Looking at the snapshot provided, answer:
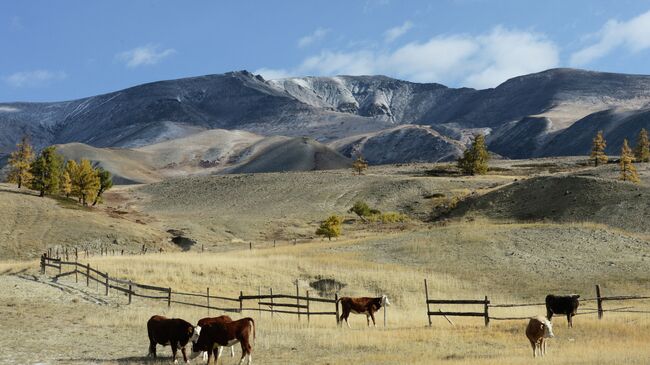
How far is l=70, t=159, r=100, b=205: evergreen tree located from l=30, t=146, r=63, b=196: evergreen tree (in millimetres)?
2583

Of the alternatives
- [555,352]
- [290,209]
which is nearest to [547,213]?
[290,209]

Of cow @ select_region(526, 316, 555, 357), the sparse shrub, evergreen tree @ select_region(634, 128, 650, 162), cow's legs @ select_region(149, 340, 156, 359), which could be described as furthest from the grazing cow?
evergreen tree @ select_region(634, 128, 650, 162)

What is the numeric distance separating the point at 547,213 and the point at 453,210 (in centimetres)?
1753

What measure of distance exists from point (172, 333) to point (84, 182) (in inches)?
3340

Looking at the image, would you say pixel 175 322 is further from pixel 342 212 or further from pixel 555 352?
pixel 342 212

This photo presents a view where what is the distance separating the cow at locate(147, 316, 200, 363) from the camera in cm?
2170

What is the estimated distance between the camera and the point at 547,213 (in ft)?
270

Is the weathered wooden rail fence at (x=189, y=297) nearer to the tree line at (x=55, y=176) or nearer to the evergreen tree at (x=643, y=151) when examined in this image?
the tree line at (x=55, y=176)

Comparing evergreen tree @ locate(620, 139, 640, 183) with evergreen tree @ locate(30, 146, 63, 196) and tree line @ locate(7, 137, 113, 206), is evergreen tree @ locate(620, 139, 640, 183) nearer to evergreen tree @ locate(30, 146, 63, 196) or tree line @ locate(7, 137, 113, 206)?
tree line @ locate(7, 137, 113, 206)

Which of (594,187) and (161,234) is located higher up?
(594,187)

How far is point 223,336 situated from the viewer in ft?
69.3

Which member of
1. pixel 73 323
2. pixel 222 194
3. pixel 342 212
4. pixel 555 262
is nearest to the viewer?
pixel 73 323

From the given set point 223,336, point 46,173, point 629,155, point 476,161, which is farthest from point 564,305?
point 476,161

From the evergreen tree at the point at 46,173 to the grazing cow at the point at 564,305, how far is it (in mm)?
83664
